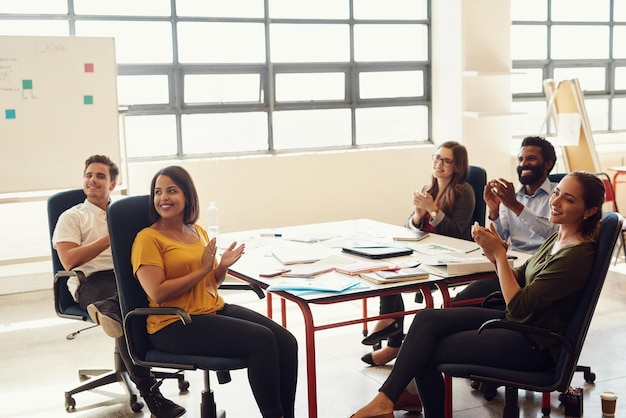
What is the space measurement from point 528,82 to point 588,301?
5.51 meters

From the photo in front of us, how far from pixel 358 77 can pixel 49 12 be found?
2.56 m

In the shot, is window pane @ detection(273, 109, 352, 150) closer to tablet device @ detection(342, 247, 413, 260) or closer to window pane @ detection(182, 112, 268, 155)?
window pane @ detection(182, 112, 268, 155)

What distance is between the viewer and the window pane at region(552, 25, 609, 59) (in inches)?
315

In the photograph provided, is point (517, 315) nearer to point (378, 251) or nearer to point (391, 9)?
point (378, 251)

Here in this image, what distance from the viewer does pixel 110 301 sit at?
3547 mm

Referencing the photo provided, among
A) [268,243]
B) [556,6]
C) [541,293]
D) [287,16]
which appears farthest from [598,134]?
[541,293]

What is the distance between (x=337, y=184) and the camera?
272 inches

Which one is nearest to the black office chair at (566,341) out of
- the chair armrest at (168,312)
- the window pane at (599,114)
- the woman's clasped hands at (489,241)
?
the woman's clasped hands at (489,241)

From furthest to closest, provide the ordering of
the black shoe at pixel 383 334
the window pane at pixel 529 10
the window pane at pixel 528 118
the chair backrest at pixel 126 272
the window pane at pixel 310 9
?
the window pane at pixel 528 118 < the window pane at pixel 529 10 < the window pane at pixel 310 9 < the black shoe at pixel 383 334 < the chair backrest at pixel 126 272

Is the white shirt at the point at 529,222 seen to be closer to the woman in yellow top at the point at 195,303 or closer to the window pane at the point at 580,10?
the woman in yellow top at the point at 195,303

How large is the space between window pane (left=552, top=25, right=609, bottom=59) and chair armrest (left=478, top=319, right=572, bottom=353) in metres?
5.75

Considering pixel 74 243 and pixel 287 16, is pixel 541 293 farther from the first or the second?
pixel 287 16

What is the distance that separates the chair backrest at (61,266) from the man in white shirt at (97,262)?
46mm

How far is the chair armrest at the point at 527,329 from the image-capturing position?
269cm
